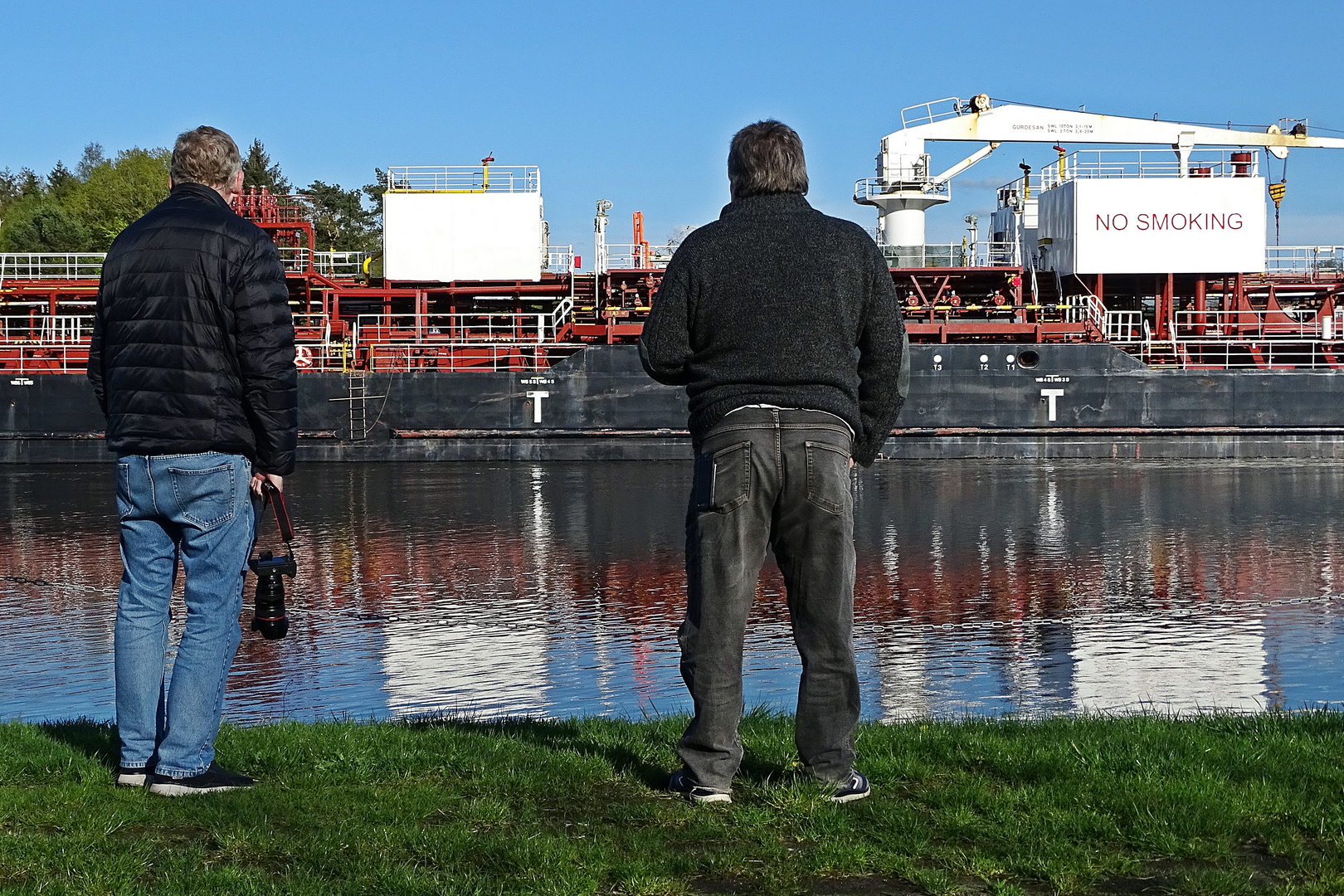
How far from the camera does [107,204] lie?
76125mm

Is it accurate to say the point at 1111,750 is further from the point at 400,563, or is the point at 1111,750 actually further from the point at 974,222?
the point at 974,222

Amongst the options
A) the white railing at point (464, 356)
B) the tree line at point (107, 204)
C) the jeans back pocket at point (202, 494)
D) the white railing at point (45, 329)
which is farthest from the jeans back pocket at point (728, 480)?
the tree line at point (107, 204)

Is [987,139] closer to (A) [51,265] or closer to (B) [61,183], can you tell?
(A) [51,265]

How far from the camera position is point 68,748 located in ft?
A: 16.3

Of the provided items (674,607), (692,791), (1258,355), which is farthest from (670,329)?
(1258,355)

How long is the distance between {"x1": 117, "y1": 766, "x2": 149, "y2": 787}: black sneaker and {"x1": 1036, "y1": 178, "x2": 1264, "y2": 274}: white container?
2663 centimetres

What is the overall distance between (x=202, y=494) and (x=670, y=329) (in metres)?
1.56

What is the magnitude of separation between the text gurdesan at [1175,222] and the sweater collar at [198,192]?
26.4 m

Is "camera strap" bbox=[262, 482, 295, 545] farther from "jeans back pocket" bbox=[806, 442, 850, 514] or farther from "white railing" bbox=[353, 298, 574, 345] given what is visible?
"white railing" bbox=[353, 298, 574, 345]

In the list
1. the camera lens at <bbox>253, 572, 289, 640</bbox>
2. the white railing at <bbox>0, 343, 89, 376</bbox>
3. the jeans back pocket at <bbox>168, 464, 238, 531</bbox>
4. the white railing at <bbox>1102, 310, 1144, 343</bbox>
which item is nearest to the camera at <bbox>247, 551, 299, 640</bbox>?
the camera lens at <bbox>253, 572, 289, 640</bbox>

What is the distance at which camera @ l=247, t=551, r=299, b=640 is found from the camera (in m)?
4.89

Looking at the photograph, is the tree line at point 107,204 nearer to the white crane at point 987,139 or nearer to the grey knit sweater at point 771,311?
the white crane at point 987,139

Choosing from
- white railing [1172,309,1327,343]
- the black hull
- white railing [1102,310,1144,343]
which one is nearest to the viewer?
the black hull

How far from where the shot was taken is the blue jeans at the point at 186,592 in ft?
14.7
